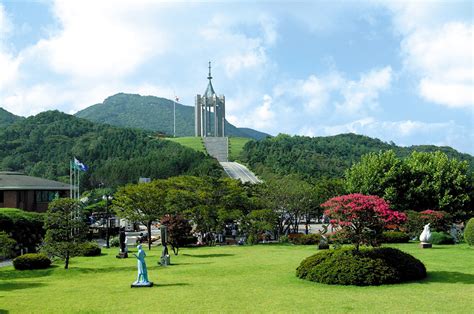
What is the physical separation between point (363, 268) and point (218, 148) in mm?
168594

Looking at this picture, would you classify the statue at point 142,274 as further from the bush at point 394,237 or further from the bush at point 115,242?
the bush at point 115,242

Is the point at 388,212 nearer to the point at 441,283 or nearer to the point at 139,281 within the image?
the point at 441,283

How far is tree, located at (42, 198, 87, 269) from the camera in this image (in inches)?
1096

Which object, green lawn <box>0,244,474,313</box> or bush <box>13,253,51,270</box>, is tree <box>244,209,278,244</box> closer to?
green lawn <box>0,244,474,313</box>

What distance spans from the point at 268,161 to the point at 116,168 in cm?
4381

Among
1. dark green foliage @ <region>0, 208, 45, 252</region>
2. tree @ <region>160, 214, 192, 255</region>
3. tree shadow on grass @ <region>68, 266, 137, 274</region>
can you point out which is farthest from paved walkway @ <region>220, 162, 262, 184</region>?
tree shadow on grass @ <region>68, 266, 137, 274</region>

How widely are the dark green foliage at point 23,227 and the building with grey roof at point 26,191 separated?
24.6 feet

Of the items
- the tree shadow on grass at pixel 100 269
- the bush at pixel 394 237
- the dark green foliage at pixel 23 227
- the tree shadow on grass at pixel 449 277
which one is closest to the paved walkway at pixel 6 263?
the dark green foliage at pixel 23 227

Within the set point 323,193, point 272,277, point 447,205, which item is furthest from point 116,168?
point 272,277

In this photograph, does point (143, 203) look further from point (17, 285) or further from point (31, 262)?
point (17, 285)

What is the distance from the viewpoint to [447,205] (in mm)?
46531

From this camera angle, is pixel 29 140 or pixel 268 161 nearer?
pixel 268 161

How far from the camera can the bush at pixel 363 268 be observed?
19.9 meters

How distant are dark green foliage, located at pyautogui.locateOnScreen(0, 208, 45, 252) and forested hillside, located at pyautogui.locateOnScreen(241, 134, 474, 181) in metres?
83.2
